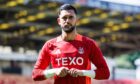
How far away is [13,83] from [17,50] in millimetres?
27434

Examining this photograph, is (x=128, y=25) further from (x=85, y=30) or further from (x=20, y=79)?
(x=20, y=79)


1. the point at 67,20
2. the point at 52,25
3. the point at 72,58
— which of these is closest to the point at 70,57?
the point at 72,58

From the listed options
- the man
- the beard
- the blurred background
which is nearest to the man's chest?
the man

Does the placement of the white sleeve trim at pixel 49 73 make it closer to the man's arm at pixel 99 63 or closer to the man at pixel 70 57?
the man at pixel 70 57

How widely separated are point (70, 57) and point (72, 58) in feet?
0.05

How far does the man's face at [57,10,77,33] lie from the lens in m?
3.50

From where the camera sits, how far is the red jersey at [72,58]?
11.6ft

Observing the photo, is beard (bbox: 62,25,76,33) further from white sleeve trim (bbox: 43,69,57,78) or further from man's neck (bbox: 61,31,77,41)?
white sleeve trim (bbox: 43,69,57,78)

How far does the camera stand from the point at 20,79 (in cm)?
1314

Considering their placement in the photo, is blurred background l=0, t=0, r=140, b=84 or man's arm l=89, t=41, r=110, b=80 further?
blurred background l=0, t=0, r=140, b=84

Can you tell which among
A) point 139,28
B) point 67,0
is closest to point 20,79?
point 67,0

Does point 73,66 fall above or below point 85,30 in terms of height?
below

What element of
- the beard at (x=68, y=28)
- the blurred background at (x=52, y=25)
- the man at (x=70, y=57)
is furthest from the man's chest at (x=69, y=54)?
the blurred background at (x=52, y=25)

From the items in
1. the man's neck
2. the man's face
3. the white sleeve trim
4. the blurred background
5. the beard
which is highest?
the blurred background
